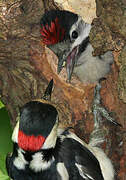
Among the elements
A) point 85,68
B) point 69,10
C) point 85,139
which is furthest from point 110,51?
point 85,139

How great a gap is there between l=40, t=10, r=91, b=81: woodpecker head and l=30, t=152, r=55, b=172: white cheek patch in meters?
0.79

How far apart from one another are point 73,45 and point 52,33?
1.10 ft

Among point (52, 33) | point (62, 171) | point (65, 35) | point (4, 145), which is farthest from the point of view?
point (4, 145)

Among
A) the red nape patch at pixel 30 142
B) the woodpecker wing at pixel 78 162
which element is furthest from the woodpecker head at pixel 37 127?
the woodpecker wing at pixel 78 162

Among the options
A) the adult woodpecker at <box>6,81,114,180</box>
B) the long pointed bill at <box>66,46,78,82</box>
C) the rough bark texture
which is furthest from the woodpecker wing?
the long pointed bill at <box>66,46,78,82</box>

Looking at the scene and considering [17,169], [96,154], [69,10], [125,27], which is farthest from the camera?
[69,10]

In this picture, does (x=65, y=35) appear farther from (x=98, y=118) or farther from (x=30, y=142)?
(x=30, y=142)

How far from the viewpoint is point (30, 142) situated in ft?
10.0

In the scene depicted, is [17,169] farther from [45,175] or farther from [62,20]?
[62,20]

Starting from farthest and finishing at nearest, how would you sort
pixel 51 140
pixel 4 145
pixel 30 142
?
pixel 4 145 → pixel 51 140 → pixel 30 142

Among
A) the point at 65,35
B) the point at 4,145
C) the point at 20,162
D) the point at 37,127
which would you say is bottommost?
the point at 4,145

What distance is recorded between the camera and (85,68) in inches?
154

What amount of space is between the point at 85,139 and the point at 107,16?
1228mm

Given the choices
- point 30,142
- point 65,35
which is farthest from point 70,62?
point 30,142
